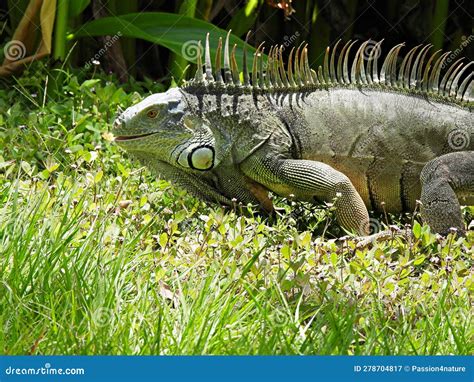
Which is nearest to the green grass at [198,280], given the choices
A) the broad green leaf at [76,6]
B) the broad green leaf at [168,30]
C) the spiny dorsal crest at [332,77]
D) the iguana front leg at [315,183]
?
the iguana front leg at [315,183]

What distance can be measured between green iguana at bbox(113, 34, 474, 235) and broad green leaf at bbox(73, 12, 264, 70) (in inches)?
76.7

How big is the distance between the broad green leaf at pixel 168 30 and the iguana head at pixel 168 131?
207 centimetres

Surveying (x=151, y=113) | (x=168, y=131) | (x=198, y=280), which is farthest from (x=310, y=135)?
Answer: (x=198, y=280)

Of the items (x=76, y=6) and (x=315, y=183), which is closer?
(x=315, y=183)

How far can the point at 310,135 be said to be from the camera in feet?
18.5

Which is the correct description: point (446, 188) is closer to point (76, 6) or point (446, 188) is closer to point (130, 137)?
point (130, 137)

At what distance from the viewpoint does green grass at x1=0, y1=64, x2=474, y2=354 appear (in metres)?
3.79

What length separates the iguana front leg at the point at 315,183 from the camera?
5418mm

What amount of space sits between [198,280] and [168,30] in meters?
3.88

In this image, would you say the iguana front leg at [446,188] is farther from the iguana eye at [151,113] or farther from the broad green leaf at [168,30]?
the broad green leaf at [168,30]

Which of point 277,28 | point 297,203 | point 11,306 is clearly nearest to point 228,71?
point 297,203

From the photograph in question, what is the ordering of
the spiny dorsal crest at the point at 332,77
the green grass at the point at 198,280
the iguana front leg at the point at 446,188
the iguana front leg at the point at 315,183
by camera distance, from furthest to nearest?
the spiny dorsal crest at the point at 332,77 → the iguana front leg at the point at 315,183 → the iguana front leg at the point at 446,188 → the green grass at the point at 198,280

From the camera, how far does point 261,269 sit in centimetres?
450

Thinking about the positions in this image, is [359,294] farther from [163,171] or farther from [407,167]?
[163,171]
